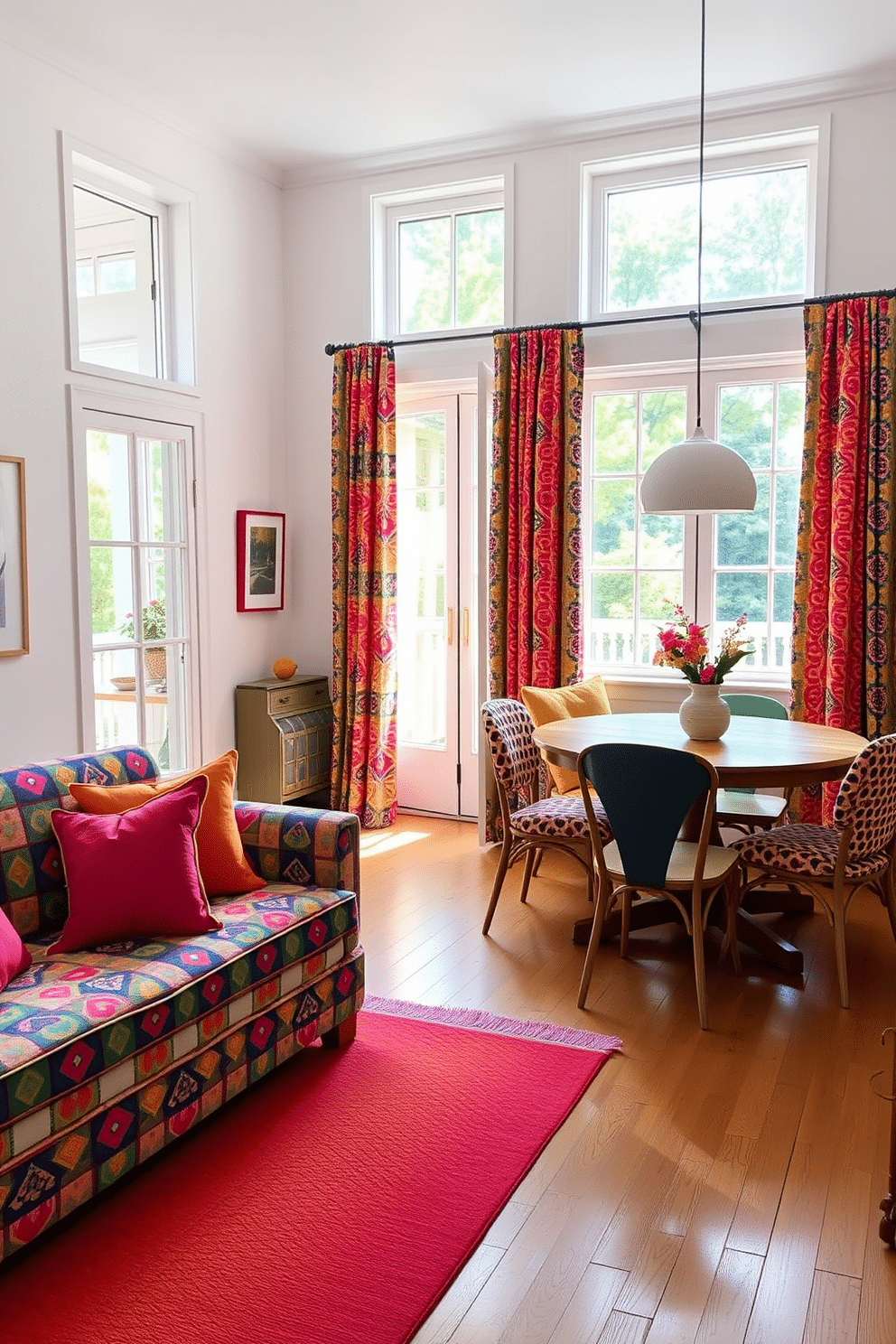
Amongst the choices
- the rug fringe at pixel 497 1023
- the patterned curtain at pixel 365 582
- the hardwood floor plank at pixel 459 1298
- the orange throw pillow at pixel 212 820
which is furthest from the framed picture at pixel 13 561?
the hardwood floor plank at pixel 459 1298

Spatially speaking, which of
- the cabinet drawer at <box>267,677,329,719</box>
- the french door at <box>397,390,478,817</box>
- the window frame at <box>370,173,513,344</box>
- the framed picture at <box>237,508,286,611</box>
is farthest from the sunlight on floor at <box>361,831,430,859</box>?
the window frame at <box>370,173,513,344</box>

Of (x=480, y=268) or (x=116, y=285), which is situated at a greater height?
(x=480, y=268)

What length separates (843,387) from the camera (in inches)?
190

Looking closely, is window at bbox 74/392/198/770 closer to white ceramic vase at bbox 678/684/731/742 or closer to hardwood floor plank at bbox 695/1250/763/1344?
white ceramic vase at bbox 678/684/731/742

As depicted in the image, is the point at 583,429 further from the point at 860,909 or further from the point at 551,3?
the point at 860,909

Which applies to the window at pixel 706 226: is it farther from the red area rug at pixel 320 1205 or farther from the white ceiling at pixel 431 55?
the red area rug at pixel 320 1205

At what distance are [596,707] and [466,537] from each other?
4.37 ft

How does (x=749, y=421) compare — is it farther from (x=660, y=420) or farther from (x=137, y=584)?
(x=137, y=584)

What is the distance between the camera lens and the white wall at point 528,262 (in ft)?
16.0

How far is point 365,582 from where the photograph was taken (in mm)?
5895

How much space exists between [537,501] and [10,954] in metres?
3.52

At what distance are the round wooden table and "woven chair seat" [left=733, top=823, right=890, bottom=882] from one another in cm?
20

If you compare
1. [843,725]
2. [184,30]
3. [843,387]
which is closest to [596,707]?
[843,725]

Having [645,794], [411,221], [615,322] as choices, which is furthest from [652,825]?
[411,221]
